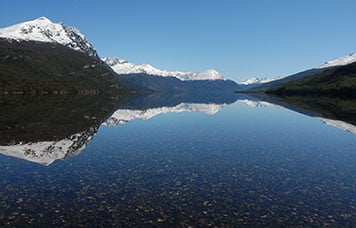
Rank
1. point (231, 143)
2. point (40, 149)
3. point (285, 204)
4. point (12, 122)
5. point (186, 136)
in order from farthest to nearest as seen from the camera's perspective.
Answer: point (12, 122) → point (186, 136) → point (231, 143) → point (40, 149) → point (285, 204)

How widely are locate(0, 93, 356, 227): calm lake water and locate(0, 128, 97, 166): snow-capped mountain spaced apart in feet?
0.48

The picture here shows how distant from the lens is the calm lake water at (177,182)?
23719 mm

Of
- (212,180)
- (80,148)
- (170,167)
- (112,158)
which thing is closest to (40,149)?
(80,148)

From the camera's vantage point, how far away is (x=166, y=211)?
24609 mm

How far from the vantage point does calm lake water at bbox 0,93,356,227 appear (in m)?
23.7

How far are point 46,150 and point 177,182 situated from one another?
80.7 ft

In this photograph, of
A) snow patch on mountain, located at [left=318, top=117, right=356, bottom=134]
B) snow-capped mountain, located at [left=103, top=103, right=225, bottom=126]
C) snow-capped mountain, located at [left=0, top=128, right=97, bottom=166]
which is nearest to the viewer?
snow-capped mountain, located at [left=0, top=128, right=97, bottom=166]

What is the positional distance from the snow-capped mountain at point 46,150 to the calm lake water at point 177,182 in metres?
0.15

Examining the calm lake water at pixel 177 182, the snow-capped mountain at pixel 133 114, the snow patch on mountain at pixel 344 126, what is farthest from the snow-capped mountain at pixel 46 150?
the snow patch on mountain at pixel 344 126

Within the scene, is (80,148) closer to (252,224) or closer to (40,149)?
(40,149)

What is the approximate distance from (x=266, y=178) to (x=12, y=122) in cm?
6438

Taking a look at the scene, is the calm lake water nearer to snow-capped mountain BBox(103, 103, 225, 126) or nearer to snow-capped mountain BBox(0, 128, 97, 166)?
snow-capped mountain BBox(0, 128, 97, 166)

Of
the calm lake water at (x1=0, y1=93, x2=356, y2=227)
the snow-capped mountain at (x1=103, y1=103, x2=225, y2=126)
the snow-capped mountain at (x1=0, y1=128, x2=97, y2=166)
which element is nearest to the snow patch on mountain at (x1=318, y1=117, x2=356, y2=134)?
the calm lake water at (x1=0, y1=93, x2=356, y2=227)

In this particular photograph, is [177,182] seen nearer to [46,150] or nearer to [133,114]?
[46,150]
